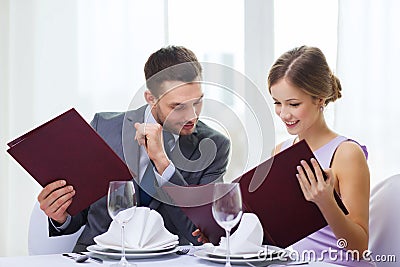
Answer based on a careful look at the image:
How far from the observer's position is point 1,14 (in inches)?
118

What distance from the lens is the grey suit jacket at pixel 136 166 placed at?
2143 mm

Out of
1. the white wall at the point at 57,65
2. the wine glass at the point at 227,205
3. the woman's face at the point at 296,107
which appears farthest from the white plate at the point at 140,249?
the white wall at the point at 57,65

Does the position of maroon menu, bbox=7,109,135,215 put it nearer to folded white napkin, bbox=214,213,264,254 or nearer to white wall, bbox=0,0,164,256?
folded white napkin, bbox=214,213,264,254

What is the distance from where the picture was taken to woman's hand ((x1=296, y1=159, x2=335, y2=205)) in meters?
1.65

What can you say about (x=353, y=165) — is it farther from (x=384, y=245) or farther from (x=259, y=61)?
(x=259, y=61)

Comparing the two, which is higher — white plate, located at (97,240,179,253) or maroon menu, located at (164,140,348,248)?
maroon menu, located at (164,140,348,248)

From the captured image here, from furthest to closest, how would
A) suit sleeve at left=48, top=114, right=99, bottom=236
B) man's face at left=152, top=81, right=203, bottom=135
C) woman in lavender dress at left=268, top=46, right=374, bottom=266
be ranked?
man's face at left=152, top=81, right=203, bottom=135, suit sleeve at left=48, top=114, right=99, bottom=236, woman in lavender dress at left=268, top=46, right=374, bottom=266

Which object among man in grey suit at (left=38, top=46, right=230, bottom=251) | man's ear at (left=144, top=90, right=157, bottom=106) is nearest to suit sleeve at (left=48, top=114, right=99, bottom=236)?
man in grey suit at (left=38, top=46, right=230, bottom=251)

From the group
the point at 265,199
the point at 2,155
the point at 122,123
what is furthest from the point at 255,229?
the point at 2,155

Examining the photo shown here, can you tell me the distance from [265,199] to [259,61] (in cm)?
170

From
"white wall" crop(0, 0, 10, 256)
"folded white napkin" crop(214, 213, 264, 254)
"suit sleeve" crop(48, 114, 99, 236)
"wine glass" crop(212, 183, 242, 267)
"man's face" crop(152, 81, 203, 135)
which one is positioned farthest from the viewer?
"white wall" crop(0, 0, 10, 256)

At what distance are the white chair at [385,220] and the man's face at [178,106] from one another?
2.11ft

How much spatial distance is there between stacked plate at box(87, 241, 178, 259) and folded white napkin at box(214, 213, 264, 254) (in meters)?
0.13

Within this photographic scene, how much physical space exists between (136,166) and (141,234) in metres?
0.55
